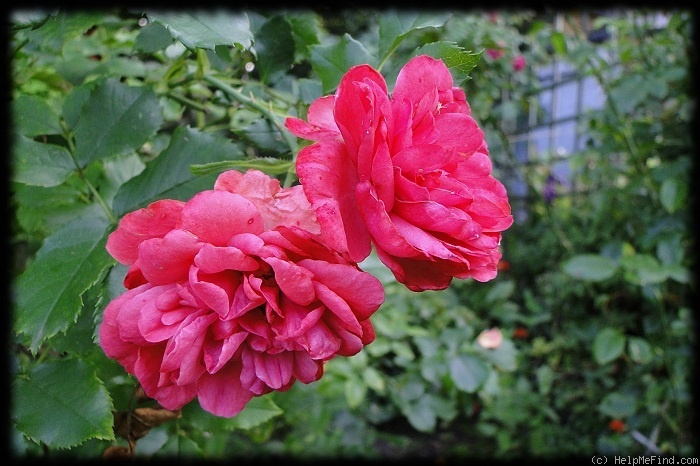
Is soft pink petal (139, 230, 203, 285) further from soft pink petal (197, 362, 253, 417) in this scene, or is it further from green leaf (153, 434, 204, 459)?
green leaf (153, 434, 204, 459)

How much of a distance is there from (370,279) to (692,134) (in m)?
1.60

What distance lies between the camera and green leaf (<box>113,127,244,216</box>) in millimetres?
462

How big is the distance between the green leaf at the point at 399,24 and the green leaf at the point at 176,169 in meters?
0.14

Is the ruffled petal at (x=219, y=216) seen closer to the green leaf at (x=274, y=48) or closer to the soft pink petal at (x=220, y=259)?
the soft pink petal at (x=220, y=259)

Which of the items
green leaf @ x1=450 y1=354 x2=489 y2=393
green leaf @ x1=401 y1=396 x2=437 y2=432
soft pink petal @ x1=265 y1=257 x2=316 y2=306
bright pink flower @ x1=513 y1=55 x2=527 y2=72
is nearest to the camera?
soft pink petal @ x1=265 y1=257 x2=316 y2=306

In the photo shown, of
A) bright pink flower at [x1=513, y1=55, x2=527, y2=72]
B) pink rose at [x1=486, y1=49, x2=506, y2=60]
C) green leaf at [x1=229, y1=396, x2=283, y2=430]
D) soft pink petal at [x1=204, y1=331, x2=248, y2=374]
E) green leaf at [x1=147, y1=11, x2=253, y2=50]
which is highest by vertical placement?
green leaf at [x1=147, y1=11, x2=253, y2=50]

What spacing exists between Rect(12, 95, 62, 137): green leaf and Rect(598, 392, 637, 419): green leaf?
1512 millimetres

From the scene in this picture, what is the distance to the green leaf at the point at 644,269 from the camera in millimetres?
1308

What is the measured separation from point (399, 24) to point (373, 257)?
0.27 meters

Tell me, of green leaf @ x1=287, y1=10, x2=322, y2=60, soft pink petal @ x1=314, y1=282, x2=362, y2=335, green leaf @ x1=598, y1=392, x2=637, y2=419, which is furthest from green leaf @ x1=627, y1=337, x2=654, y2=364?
soft pink petal @ x1=314, y1=282, x2=362, y2=335

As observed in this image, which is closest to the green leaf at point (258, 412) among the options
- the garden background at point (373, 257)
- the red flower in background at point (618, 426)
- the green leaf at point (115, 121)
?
the garden background at point (373, 257)

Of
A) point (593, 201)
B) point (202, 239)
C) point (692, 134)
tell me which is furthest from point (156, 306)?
point (593, 201)

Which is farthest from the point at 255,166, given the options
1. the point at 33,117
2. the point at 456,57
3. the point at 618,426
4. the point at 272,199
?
the point at 618,426

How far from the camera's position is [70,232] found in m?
0.46
